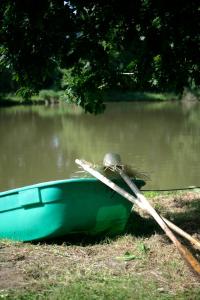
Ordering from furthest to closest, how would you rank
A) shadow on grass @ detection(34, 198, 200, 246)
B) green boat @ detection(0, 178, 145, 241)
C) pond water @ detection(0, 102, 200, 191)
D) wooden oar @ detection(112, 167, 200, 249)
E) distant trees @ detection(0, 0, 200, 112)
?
pond water @ detection(0, 102, 200, 191), shadow on grass @ detection(34, 198, 200, 246), green boat @ detection(0, 178, 145, 241), wooden oar @ detection(112, 167, 200, 249), distant trees @ detection(0, 0, 200, 112)

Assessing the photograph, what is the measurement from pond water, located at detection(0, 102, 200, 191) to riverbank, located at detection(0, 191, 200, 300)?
15.3ft

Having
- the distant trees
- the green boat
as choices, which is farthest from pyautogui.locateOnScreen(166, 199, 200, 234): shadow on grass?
the distant trees

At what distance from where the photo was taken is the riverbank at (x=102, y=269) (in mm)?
3957

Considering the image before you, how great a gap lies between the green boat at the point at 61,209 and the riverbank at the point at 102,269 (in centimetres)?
15

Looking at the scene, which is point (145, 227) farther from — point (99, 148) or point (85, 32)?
point (99, 148)

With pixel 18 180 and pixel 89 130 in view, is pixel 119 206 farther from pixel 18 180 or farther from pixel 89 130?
pixel 89 130

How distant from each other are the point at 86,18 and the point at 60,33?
351mm

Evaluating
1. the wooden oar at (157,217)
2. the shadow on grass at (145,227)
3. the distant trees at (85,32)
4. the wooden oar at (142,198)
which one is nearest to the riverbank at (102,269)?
the shadow on grass at (145,227)

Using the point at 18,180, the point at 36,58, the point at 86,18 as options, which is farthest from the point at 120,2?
the point at 18,180

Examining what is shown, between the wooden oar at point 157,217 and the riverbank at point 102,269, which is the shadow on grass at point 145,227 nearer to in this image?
the riverbank at point 102,269

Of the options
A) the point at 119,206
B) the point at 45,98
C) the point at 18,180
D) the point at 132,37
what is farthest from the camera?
the point at 45,98

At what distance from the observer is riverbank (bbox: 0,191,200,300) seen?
3957 millimetres

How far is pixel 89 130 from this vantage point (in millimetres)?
23828

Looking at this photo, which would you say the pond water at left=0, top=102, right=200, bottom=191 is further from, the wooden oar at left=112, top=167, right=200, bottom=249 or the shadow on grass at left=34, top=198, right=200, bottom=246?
the wooden oar at left=112, top=167, right=200, bottom=249
